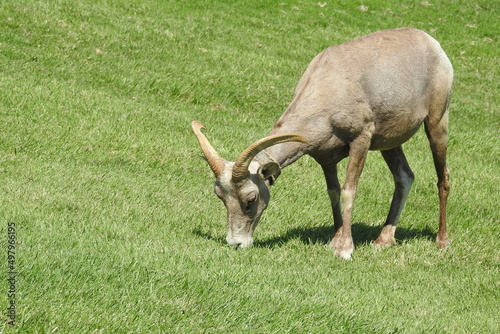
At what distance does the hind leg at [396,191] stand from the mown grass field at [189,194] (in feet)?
0.89

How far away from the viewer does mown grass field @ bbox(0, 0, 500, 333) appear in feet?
21.8

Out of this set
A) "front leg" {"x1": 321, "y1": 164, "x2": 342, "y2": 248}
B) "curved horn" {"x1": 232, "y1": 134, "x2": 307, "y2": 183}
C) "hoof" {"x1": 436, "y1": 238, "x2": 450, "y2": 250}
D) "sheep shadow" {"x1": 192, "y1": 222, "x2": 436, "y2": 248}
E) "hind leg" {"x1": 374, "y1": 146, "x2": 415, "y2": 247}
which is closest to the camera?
"curved horn" {"x1": 232, "y1": 134, "x2": 307, "y2": 183}

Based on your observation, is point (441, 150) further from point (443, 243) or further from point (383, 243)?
point (383, 243)

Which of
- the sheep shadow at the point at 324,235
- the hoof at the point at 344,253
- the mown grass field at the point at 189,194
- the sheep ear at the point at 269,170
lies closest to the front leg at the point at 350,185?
the hoof at the point at 344,253

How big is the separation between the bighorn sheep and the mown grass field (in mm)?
453

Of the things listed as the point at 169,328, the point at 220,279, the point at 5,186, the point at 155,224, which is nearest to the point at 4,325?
the point at 169,328

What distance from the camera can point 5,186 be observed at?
407 inches

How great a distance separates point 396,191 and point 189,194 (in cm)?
307

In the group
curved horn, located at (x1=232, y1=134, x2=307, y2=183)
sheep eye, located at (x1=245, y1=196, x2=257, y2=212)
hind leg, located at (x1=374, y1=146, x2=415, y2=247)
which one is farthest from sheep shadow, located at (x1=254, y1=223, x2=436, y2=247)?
curved horn, located at (x1=232, y1=134, x2=307, y2=183)

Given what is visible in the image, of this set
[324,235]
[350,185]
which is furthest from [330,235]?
[350,185]

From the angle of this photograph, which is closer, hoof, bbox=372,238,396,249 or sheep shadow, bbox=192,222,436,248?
sheep shadow, bbox=192,222,436,248

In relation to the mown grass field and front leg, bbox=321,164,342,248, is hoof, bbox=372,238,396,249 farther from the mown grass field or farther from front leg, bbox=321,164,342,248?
front leg, bbox=321,164,342,248

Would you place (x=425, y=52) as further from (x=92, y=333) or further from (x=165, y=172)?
(x=92, y=333)

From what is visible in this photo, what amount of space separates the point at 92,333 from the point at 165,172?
7222 mm
